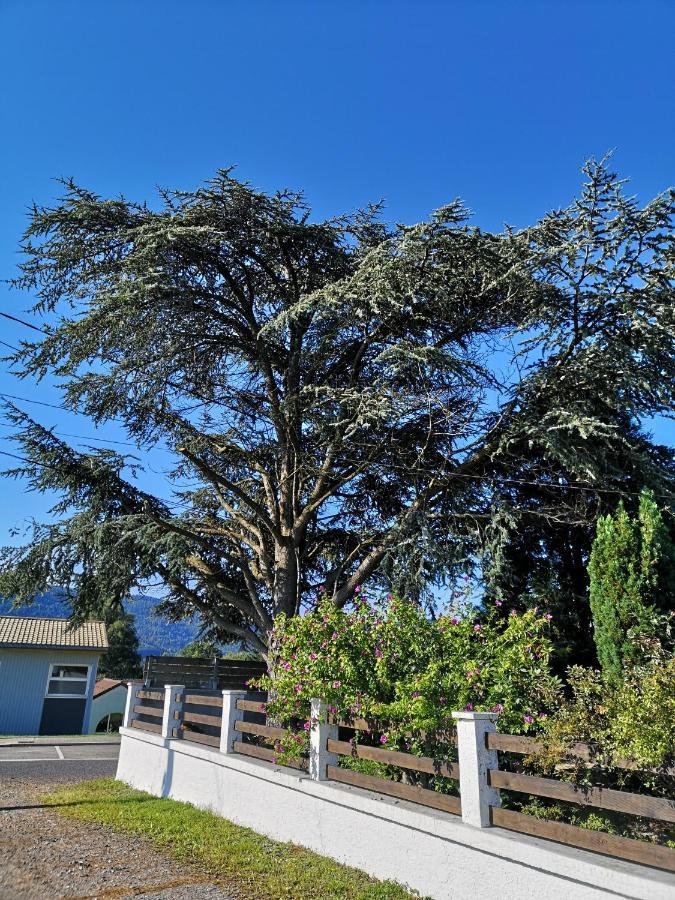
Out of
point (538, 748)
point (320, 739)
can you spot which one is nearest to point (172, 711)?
point (320, 739)

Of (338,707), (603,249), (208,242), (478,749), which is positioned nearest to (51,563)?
(208,242)

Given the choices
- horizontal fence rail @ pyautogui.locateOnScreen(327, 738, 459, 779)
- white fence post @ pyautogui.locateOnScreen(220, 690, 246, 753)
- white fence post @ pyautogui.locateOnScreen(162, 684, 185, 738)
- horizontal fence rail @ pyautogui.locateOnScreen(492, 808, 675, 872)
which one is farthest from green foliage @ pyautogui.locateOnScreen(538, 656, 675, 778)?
white fence post @ pyautogui.locateOnScreen(162, 684, 185, 738)

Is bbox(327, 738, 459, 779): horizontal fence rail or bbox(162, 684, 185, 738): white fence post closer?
bbox(327, 738, 459, 779): horizontal fence rail

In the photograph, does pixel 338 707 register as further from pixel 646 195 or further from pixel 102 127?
pixel 102 127

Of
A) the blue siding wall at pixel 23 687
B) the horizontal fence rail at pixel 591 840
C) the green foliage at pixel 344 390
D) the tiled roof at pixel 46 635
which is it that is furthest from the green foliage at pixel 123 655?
the horizontal fence rail at pixel 591 840

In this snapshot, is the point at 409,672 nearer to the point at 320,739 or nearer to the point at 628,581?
the point at 320,739

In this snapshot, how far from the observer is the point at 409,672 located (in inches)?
243

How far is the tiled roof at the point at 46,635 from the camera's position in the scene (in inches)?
933

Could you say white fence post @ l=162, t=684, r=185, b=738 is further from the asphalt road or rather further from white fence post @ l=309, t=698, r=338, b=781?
white fence post @ l=309, t=698, r=338, b=781

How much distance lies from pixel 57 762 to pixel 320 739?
8.87m

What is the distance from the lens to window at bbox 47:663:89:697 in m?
24.6

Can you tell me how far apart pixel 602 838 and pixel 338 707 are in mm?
3011

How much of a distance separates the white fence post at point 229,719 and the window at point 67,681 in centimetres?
1986

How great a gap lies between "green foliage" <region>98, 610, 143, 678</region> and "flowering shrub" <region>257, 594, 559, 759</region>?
149ft
